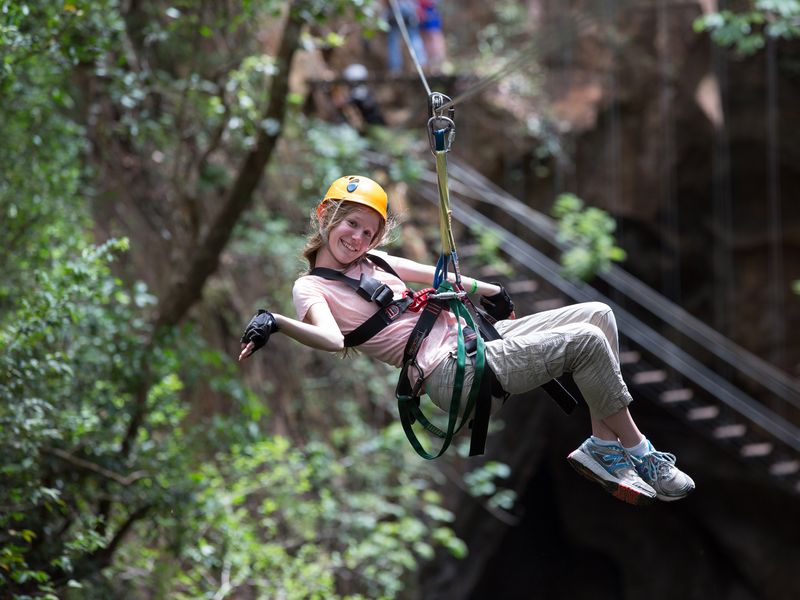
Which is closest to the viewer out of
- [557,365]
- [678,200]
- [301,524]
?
[557,365]

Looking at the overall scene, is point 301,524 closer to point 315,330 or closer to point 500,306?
point 500,306

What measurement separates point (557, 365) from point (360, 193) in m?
0.73

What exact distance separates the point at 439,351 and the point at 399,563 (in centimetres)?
427

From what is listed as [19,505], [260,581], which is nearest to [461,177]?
[260,581]

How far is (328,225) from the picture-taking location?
10.4ft

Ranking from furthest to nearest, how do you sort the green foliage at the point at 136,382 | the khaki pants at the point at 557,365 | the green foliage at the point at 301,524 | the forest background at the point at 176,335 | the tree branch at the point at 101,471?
the green foliage at the point at 301,524
the tree branch at the point at 101,471
the forest background at the point at 176,335
the green foliage at the point at 136,382
the khaki pants at the point at 557,365

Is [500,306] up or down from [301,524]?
up

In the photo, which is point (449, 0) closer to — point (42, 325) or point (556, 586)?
point (556, 586)

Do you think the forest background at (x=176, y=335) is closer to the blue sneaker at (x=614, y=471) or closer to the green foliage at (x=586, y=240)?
the green foliage at (x=586, y=240)

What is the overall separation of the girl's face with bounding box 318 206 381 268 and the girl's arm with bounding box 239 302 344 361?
230 mm

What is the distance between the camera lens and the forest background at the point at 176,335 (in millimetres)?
4688

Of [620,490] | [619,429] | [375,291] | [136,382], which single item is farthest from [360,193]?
[136,382]

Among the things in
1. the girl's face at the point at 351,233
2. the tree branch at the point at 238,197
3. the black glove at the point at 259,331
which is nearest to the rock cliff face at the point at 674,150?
the tree branch at the point at 238,197

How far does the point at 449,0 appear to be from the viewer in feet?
37.7
